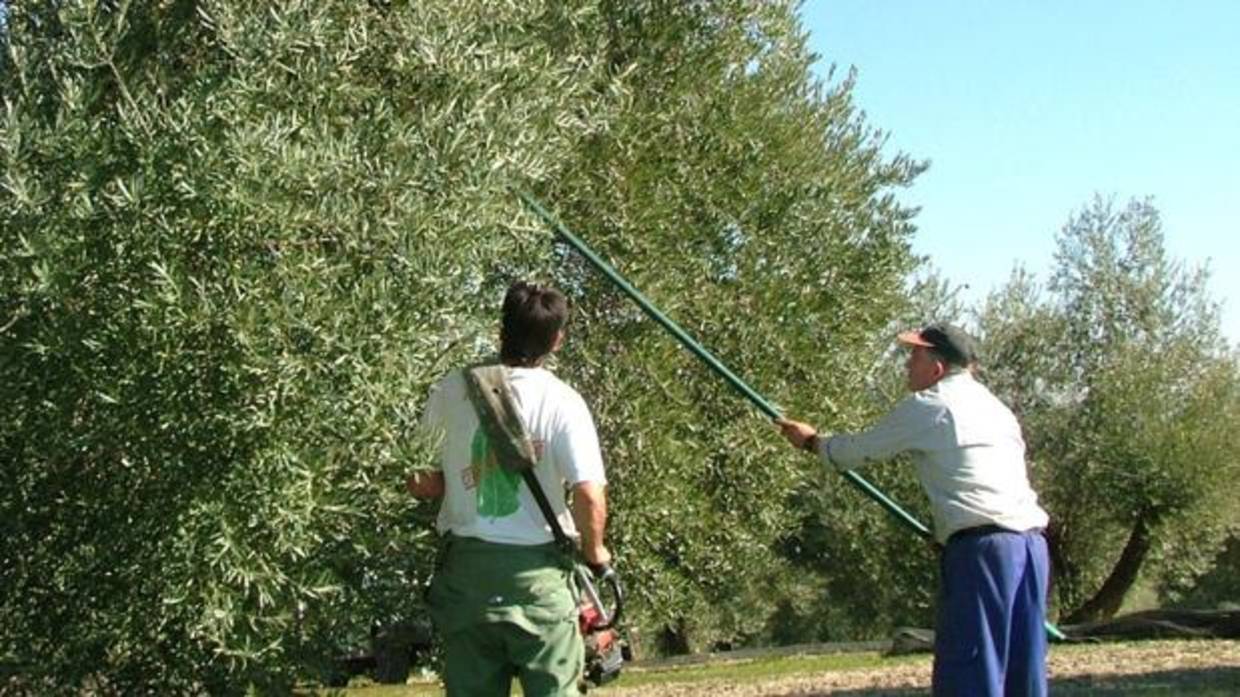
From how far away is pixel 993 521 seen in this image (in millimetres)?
7680

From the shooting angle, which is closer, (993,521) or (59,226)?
(993,521)

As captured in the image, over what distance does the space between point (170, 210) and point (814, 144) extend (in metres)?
9.70

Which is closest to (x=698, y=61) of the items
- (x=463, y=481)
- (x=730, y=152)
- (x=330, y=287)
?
(x=730, y=152)

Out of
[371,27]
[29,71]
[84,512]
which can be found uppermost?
[371,27]

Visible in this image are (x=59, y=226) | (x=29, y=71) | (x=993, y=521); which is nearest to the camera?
(x=993, y=521)

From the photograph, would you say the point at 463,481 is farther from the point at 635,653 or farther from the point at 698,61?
the point at 635,653

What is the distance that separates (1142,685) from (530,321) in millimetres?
11736

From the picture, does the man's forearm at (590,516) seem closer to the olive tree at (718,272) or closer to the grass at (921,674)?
the grass at (921,674)

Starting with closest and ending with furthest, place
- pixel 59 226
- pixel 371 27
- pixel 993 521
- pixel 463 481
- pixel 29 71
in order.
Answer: pixel 463 481 < pixel 993 521 < pixel 59 226 < pixel 29 71 < pixel 371 27

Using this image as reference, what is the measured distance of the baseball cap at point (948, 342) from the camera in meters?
8.06

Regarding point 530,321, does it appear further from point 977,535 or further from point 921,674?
point 921,674

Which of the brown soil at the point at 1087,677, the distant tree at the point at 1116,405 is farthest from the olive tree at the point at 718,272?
the distant tree at the point at 1116,405

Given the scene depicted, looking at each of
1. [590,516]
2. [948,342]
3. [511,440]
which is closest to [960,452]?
[948,342]

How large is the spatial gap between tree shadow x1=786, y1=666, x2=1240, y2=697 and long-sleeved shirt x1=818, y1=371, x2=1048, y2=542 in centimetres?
Result: 751
